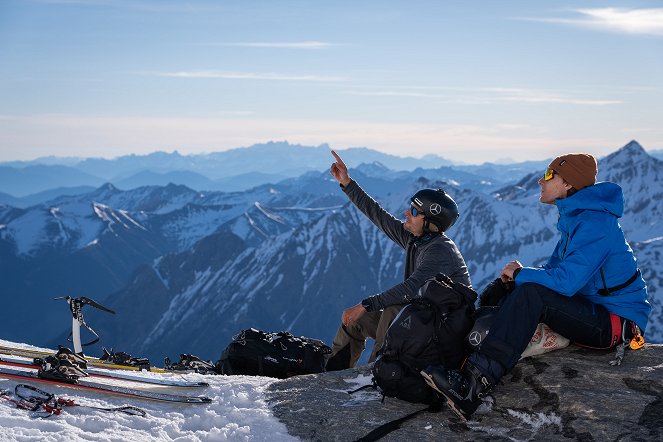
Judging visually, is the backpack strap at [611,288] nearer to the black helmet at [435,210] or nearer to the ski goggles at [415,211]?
the black helmet at [435,210]

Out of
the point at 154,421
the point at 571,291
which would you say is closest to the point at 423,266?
the point at 571,291

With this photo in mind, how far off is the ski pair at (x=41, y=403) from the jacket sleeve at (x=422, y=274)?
12.9 ft

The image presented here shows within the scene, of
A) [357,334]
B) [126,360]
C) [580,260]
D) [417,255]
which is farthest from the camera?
[126,360]

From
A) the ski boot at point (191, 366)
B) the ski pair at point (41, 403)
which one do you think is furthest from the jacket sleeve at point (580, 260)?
the ski boot at point (191, 366)

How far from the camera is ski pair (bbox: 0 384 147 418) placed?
27.8 feet

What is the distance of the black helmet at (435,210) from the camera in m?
11.2

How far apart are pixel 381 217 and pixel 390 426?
16.3 feet

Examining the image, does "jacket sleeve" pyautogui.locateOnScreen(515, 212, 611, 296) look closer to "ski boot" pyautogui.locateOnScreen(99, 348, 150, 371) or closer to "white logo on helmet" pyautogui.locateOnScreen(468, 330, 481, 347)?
"white logo on helmet" pyautogui.locateOnScreen(468, 330, 481, 347)

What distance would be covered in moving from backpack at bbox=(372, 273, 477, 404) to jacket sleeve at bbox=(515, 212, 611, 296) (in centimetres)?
105

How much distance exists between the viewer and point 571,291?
864cm

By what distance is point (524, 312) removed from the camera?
872 cm

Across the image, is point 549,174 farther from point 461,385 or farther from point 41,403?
point 41,403

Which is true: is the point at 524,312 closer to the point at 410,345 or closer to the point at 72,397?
the point at 410,345

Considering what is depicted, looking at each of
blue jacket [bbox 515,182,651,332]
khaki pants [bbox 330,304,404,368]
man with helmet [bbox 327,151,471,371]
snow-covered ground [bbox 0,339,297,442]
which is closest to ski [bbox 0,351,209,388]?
snow-covered ground [bbox 0,339,297,442]
